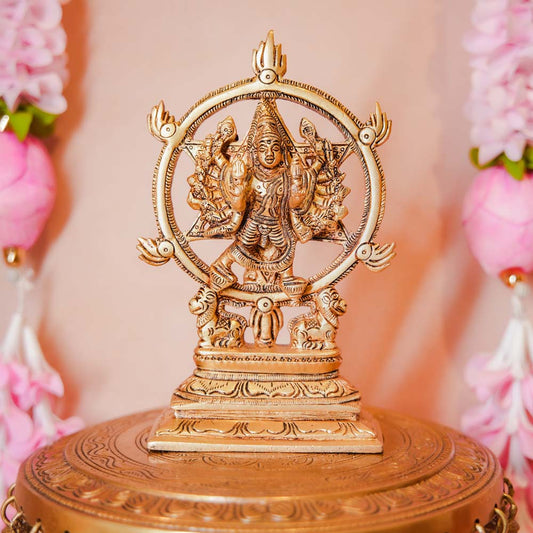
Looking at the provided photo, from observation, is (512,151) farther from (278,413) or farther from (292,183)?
(278,413)

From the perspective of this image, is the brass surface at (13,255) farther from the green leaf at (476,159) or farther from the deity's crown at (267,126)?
the green leaf at (476,159)

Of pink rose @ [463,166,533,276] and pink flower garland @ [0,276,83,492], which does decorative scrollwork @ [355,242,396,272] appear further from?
pink flower garland @ [0,276,83,492]

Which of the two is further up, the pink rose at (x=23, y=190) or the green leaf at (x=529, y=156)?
the green leaf at (x=529, y=156)

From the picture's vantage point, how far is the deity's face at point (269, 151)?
0.93 meters

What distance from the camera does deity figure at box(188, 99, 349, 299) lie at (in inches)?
37.5

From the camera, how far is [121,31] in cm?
133

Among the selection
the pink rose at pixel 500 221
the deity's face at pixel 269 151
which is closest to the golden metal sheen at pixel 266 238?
the deity's face at pixel 269 151

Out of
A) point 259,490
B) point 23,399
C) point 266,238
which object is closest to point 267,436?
point 259,490

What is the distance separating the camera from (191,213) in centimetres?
134

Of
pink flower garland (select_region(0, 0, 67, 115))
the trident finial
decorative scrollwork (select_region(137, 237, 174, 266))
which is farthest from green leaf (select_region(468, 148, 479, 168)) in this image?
pink flower garland (select_region(0, 0, 67, 115))

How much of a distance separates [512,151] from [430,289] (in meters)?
0.29

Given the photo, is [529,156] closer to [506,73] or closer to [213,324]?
[506,73]

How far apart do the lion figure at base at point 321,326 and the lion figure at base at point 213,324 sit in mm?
73

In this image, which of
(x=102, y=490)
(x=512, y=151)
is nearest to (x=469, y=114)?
(x=512, y=151)
